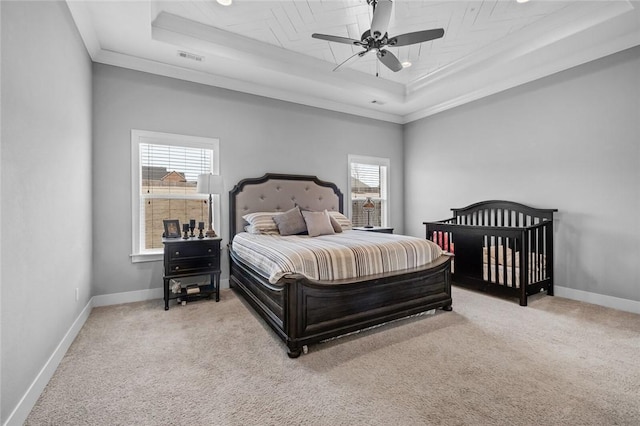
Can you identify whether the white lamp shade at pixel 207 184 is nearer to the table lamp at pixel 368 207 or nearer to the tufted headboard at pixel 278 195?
the tufted headboard at pixel 278 195

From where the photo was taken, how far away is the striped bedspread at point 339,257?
2.38 m

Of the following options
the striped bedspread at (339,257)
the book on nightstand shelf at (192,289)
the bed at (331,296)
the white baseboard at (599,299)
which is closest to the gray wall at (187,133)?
the book on nightstand shelf at (192,289)

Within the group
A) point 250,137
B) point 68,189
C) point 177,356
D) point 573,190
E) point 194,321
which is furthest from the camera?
point 250,137

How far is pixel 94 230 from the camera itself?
3.42 metres

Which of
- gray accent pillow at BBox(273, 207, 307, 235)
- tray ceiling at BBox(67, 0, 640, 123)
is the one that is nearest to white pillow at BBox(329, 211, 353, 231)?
gray accent pillow at BBox(273, 207, 307, 235)

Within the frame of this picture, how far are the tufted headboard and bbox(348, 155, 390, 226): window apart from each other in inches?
20.1

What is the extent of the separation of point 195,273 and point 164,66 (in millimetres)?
2574

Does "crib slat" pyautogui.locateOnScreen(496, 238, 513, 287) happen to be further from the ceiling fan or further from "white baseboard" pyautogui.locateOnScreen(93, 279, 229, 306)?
"white baseboard" pyautogui.locateOnScreen(93, 279, 229, 306)

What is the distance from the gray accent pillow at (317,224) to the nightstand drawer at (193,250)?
3.69 ft

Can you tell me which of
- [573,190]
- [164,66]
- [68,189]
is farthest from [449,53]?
[68,189]

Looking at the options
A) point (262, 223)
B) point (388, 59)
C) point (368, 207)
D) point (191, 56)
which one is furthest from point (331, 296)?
point (191, 56)

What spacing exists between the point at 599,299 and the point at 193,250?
4.69m

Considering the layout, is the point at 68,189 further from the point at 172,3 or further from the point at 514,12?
the point at 514,12

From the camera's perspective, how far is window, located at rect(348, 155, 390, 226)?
18.0ft
